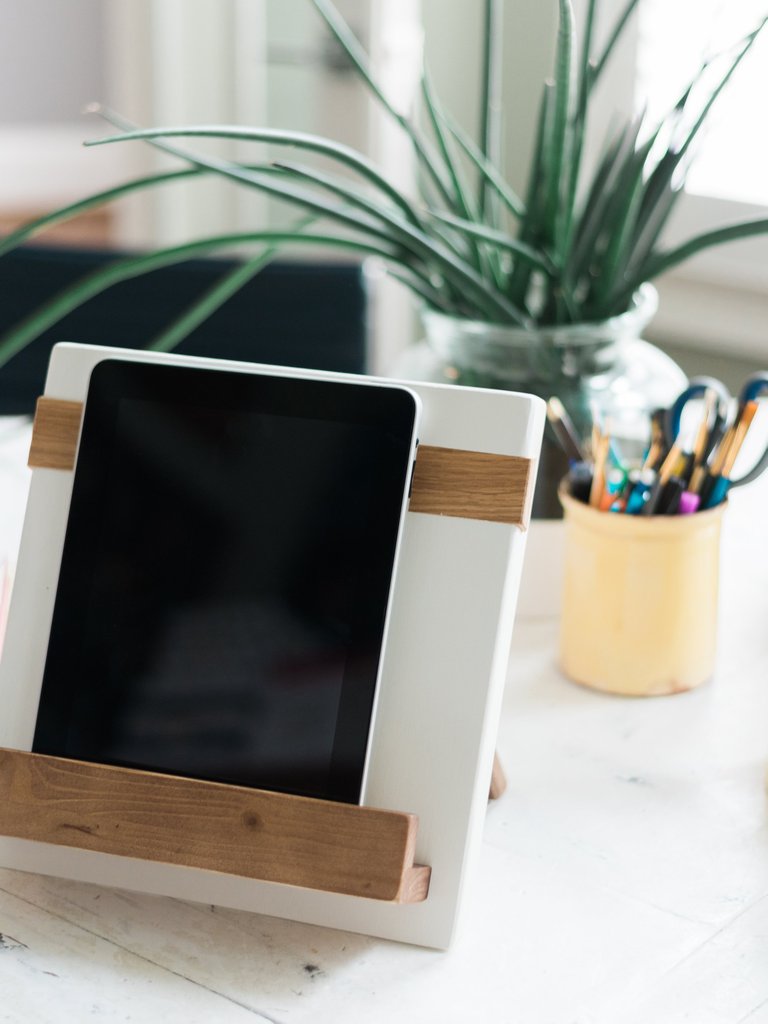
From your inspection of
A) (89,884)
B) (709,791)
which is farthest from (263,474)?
(709,791)

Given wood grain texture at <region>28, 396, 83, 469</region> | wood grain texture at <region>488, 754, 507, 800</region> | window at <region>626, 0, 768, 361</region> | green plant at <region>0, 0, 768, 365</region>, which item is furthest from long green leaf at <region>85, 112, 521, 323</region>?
window at <region>626, 0, 768, 361</region>

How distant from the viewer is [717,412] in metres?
0.79

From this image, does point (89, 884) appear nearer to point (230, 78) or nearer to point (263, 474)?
point (263, 474)

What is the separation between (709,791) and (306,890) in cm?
26

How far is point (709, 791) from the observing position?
26.6 inches

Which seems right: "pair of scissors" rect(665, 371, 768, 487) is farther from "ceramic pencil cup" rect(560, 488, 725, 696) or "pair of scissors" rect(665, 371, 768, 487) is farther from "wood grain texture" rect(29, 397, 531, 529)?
"wood grain texture" rect(29, 397, 531, 529)

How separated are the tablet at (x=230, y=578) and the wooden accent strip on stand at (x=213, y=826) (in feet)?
0.04

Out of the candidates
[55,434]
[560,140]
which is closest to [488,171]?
[560,140]

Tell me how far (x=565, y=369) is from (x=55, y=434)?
0.41 m

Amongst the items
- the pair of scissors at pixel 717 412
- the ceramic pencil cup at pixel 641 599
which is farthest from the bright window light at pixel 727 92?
the ceramic pencil cup at pixel 641 599

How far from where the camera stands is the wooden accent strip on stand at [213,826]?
513mm

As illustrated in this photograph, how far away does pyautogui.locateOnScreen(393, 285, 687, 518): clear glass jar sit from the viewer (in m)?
0.86

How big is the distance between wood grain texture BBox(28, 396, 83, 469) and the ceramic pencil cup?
0.34m

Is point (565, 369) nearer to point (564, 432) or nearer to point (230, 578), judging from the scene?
point (564, 432)
